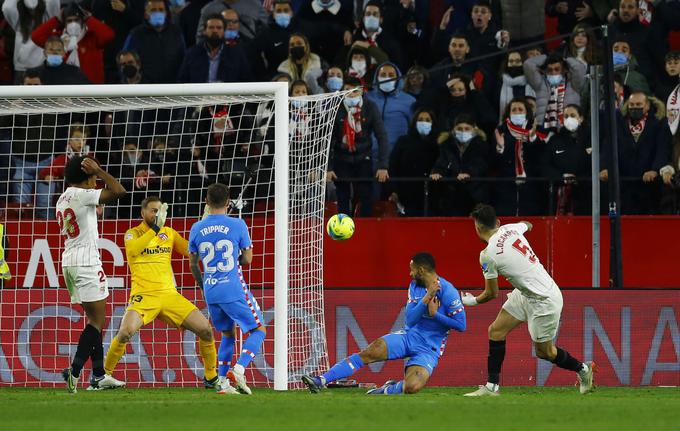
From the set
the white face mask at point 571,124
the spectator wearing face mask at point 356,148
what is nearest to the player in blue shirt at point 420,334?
the spectator wearing face mask at point 356,148

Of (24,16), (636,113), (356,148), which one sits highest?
(24,16)

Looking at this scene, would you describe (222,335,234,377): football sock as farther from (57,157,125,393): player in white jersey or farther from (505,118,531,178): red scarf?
(505,118,531,178): red scarf

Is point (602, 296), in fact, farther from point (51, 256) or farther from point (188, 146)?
point (51, 256)

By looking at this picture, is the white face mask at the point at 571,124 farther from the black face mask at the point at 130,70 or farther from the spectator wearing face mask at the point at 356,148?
the black face mask at the point at 130,70

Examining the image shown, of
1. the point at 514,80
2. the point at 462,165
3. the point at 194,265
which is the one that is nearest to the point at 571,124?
the point at 514,80

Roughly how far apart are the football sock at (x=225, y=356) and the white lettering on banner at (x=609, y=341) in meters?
4.25

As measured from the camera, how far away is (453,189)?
54.7 ft

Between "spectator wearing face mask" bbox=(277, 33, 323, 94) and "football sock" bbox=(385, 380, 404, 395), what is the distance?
5.37 metres

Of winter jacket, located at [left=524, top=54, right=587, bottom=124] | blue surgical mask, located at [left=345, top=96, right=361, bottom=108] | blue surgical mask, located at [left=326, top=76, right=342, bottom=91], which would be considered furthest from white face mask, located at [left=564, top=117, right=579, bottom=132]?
blue surgical mask, located at [left=326, top=76, right=342, bottom=91]

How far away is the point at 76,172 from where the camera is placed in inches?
504

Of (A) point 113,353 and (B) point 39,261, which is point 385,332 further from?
(B) point 39,261

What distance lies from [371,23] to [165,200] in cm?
397

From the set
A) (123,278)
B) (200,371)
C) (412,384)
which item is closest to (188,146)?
(123,278)

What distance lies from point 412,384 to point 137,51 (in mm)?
7437
